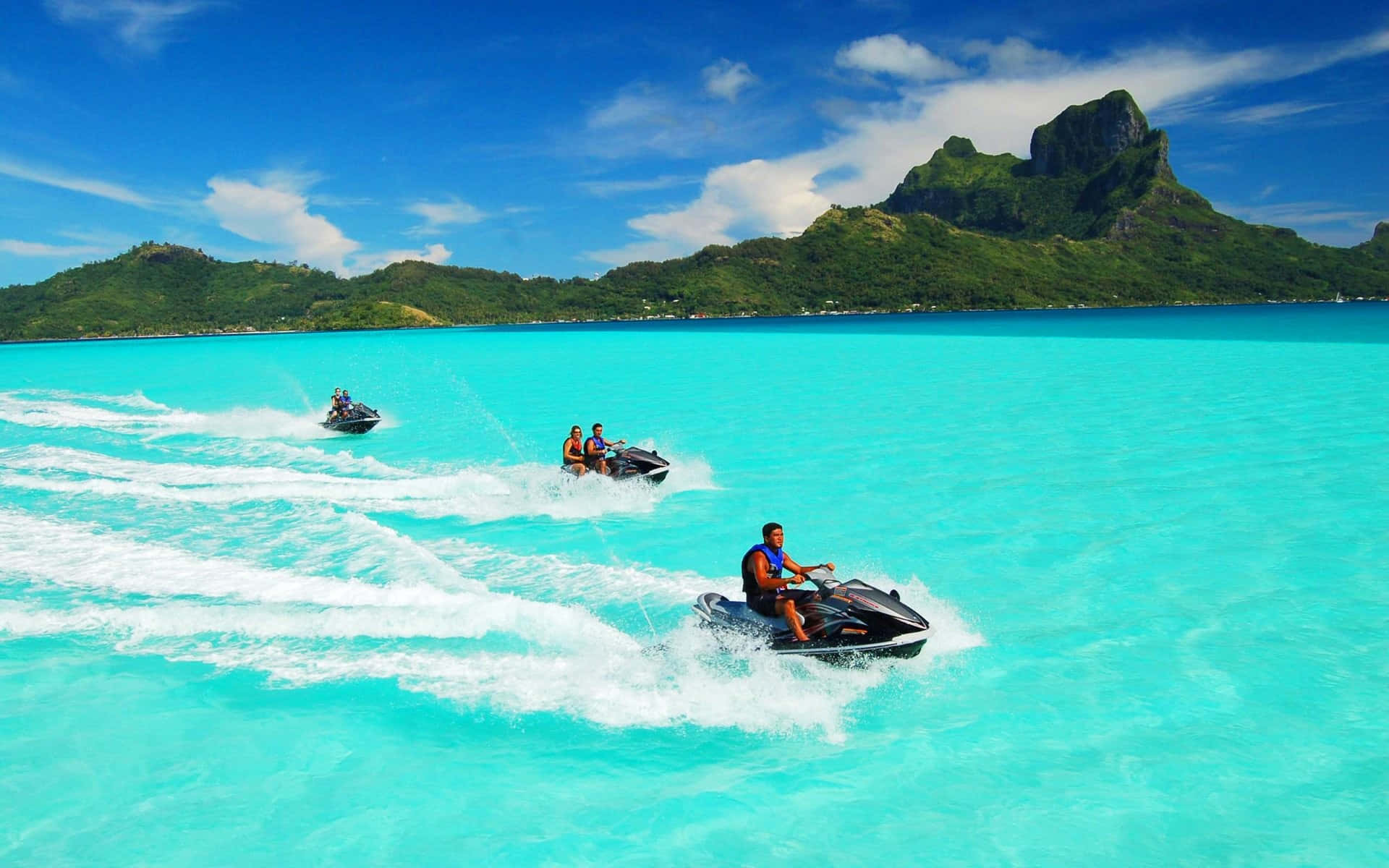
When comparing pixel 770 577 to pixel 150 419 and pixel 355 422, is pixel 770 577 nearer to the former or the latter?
pixel 355 422

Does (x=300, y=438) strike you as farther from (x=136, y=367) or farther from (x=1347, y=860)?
(x=136, y=367)

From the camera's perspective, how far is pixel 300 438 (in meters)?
29.4

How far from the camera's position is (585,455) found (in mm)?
18891

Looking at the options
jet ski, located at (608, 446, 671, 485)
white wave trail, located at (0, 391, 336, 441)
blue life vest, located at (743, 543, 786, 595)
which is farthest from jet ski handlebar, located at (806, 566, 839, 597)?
white wave trail, located at (0, 391, 336, 441)

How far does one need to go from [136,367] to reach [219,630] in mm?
90050

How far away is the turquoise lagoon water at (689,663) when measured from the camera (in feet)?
23.6

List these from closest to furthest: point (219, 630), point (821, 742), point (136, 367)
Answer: point (821, 742)
point (219, 630)
point (136, 367)

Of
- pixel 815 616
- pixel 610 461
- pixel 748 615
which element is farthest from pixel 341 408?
pixel 815 616

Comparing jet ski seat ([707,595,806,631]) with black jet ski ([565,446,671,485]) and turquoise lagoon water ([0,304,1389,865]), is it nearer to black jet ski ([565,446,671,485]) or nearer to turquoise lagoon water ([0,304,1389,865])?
turquoise lagoon water ([0,304,1389,865])

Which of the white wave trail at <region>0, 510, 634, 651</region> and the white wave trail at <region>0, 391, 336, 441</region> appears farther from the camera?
the white wave trail at <region>0, 391, 336, 441</region>

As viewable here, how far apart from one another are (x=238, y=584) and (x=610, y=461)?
7.93 metres

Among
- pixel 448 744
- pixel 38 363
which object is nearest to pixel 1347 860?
pixel 448 744

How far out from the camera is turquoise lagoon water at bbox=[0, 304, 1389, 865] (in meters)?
7.18

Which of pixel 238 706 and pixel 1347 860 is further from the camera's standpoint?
pixel 238 706
